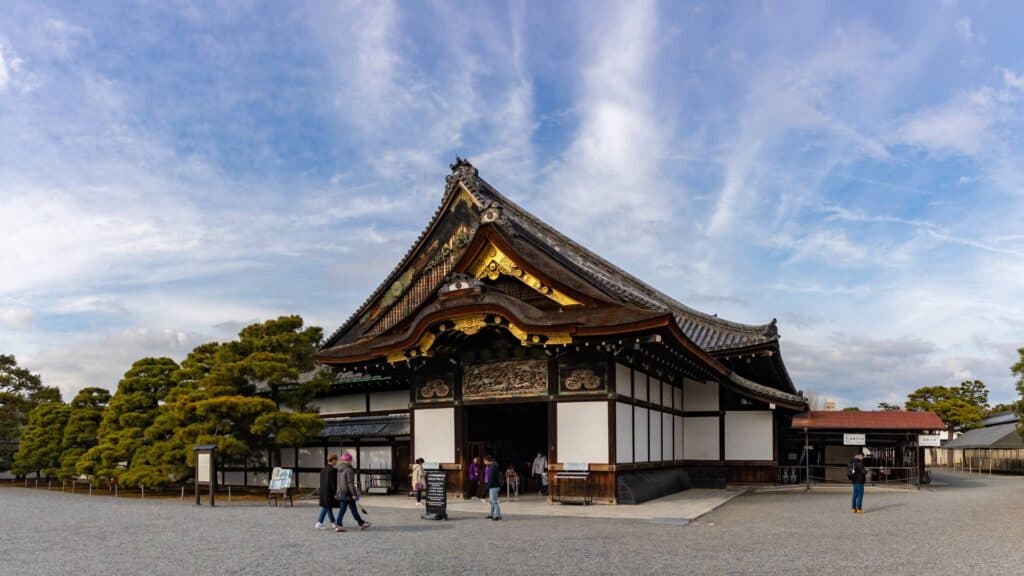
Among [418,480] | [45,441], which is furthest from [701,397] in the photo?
[45,441]

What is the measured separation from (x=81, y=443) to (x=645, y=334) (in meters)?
30.2

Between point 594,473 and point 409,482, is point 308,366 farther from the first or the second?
point 594,473

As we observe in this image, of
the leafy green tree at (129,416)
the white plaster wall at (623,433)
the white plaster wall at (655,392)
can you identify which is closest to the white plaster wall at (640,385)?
the white plaster wall at (655,392)

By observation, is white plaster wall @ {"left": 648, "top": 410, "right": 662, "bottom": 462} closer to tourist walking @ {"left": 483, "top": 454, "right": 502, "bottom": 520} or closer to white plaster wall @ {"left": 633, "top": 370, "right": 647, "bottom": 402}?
white plaster wall @ {"left": 633, "top": 370, "right": 647, "bottom": 402}

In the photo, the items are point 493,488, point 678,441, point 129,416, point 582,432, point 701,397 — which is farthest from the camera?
point 129,416

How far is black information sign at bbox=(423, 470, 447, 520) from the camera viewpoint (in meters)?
17.5

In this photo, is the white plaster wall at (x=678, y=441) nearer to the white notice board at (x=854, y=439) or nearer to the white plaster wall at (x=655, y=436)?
the white plaster wall at (x=655, y=436)

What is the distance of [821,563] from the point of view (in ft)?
38.3

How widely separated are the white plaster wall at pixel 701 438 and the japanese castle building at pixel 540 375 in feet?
0.12

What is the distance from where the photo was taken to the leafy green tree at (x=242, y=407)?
2578 centimetres

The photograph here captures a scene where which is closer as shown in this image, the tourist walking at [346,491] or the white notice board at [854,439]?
the tourist walking at [346,491]

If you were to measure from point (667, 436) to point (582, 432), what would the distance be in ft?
19.5

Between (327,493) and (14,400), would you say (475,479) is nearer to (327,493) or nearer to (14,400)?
(327,493)

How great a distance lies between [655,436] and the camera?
2444cm
